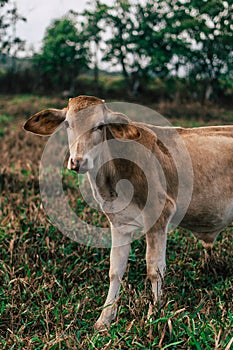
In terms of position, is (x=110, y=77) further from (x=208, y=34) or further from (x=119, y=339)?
(x=119, y=339)

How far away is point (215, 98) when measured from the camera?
92.0 feet

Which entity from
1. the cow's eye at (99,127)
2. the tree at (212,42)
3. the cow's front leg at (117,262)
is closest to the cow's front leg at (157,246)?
the cow's front leg at (117,262)

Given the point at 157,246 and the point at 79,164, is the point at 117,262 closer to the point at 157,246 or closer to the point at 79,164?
the point at 157,246

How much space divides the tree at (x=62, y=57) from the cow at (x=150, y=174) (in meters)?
27.3

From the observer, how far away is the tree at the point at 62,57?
30.2 metres

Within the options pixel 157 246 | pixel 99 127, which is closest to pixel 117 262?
pixel 157 246

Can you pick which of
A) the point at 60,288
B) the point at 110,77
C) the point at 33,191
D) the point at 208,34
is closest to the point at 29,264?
the point at 60,288

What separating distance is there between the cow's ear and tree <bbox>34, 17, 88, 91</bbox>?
27254 mm

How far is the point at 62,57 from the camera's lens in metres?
30.4

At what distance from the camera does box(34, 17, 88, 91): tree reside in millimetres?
30188

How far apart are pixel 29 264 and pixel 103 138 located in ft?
4.92

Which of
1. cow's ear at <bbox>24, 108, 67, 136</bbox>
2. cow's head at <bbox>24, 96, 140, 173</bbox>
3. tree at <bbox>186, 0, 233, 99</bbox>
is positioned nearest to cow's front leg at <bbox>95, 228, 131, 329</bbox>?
cow's head at <bbox>24, 96, 140, 173</bbox>

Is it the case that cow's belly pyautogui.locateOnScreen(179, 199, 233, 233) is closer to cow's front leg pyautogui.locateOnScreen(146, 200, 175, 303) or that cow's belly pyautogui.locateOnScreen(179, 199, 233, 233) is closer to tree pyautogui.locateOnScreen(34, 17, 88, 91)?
cow's front leg pyautogui.locateOnScreen(146, 200, 175, 303)

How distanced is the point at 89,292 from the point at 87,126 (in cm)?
147
